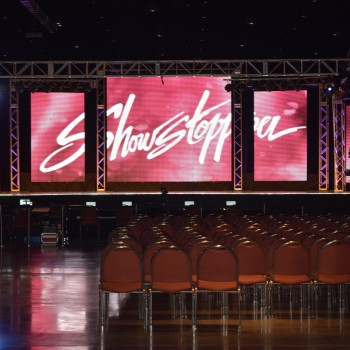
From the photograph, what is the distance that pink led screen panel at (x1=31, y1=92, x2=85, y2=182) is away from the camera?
24.2m

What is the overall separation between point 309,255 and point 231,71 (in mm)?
14361

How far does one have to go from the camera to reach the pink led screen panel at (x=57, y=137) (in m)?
24.2

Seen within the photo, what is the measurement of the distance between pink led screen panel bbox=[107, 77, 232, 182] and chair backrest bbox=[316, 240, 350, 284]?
15.4 m

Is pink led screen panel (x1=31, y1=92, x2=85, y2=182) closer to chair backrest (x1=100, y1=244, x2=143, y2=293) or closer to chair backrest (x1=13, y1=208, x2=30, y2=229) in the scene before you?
chair backrest (x1=13, y1=208, x2=30, y2=229)

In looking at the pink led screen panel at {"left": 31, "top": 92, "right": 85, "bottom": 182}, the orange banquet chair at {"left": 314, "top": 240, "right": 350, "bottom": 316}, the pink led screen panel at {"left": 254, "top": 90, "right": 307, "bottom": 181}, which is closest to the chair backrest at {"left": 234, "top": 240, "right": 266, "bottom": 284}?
the orange banquet chair at {"left": 314, "top": 240, "right": 350, "bottom": 316}

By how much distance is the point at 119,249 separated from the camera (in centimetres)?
833

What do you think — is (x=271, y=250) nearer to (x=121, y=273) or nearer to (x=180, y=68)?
(x=121, y=273)

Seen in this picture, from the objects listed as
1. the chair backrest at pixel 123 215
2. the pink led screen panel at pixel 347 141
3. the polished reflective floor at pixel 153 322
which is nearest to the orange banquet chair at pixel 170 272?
the polished reflective floor at pixel 153 322

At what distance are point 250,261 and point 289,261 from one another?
0.47 m

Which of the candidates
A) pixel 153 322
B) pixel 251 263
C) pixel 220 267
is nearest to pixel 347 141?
pixel 251 263
